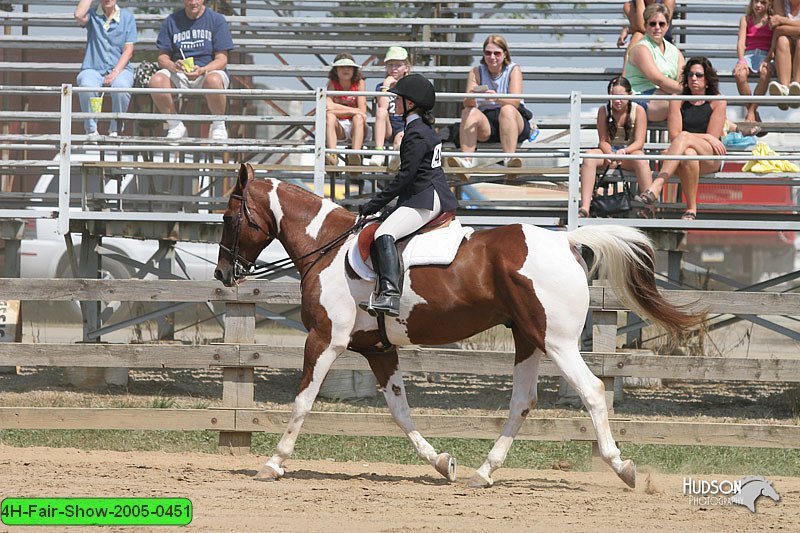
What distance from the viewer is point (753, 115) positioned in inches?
468

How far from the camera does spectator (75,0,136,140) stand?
1281cm

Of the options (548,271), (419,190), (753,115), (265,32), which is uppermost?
(265,32)

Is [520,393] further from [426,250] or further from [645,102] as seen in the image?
[645,102]

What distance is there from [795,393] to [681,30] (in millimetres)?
6016

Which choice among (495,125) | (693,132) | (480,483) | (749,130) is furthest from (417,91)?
(749,130)

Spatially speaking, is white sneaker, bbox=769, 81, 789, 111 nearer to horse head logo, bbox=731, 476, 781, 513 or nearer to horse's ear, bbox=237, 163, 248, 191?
horse head logo, bbox=731, 476, 781, 513

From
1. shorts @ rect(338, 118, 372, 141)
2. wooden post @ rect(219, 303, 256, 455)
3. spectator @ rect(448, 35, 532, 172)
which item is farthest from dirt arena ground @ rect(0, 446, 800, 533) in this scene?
shorts @ rect(338, 118, 372, 141)

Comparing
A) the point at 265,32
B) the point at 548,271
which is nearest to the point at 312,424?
the point at 548,271

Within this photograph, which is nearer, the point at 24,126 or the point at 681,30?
the point at 681,30

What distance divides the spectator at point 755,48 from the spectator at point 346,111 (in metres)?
4.24

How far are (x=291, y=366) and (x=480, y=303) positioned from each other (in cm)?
199

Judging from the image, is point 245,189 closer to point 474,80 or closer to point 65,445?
point 65,445

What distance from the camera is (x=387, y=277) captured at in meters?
7.60

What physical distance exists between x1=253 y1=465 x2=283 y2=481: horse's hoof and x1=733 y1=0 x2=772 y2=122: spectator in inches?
285
